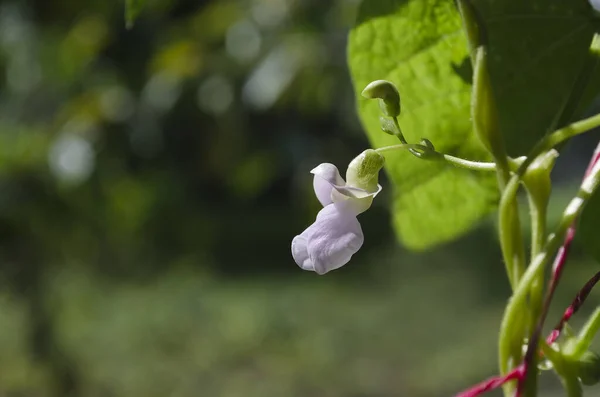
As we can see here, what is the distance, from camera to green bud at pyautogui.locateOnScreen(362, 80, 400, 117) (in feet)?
0.81

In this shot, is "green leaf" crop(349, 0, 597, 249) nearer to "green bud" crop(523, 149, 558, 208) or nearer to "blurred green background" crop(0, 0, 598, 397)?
"green bud" crop(523, 149, 558, 208)

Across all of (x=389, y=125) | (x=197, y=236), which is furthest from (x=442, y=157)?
(x=197, y=236)

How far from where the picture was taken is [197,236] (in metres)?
5.34

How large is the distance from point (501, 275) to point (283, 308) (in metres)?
1.12

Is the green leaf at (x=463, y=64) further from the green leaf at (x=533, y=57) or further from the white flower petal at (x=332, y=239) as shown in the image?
the white flower petal at (x=332, y=239)

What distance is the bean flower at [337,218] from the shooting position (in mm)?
232

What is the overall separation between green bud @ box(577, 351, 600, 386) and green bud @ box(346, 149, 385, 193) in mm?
84

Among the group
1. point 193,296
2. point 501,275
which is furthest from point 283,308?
point 501,275

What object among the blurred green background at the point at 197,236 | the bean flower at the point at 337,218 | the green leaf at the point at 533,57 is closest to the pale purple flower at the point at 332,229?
the bean flower at the point at 337,218

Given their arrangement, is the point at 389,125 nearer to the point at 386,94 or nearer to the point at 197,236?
the point at 386,94

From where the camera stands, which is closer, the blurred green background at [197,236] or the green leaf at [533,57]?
the green leaf at [533,57]

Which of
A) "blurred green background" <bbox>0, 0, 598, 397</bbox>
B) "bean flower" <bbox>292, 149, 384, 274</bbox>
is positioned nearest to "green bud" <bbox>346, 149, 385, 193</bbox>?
"bean flower" <bbox>292, 149, 384, 274</bbox>

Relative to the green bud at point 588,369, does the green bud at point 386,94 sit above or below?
above

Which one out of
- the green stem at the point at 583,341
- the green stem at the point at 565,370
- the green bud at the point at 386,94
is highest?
the green bud at the point at 386,94
